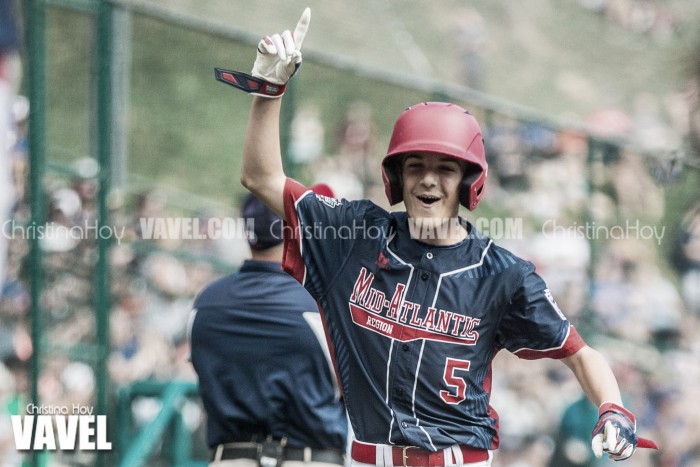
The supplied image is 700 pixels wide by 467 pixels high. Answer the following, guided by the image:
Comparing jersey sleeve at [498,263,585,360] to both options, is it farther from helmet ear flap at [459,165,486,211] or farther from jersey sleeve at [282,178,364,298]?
jersey sleeve at [282,178,364,298]

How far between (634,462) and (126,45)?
16.5ft

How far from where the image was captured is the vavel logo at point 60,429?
6055mm

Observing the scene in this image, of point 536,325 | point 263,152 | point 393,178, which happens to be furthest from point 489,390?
point 263,152

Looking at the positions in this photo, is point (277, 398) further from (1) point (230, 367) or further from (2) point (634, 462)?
(2) point (634, 462)

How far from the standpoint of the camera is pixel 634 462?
28.2 feet

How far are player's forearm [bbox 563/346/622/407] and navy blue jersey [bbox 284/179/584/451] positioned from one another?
0.05 metres

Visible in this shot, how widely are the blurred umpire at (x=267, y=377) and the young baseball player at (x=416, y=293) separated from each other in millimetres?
985

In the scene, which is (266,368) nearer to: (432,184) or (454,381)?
(454,381)

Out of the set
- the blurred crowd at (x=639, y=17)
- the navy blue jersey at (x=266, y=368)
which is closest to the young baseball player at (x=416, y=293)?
the navy blue jersey at (x=266, y=368)

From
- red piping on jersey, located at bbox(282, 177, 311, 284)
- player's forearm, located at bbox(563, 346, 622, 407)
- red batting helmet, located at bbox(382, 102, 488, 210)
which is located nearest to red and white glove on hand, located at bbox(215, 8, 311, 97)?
red piping on jersey, located at bbox(282, 177, 311, 284)

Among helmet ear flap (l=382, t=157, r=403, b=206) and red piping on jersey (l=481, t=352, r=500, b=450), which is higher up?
helmet ear flap (l=382, t=157, r=403, b=206)

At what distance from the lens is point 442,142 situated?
370 cm

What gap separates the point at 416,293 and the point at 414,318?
88 mm

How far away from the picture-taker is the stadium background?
6301mm
